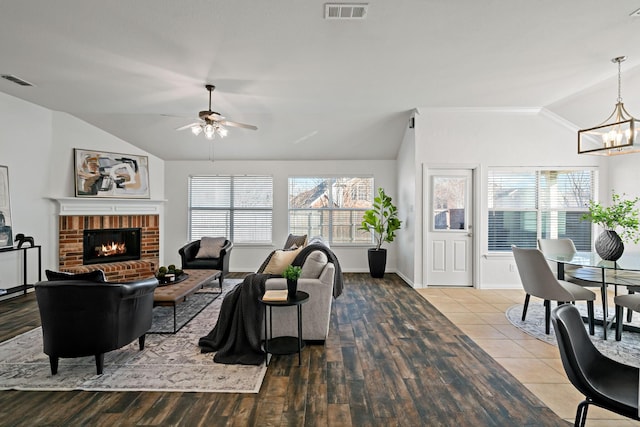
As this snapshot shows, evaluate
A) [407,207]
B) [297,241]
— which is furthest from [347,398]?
[407,207]

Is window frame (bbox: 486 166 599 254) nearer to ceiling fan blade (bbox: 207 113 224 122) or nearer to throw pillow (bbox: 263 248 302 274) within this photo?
throw pillow (bbox: 263 248 302 274)

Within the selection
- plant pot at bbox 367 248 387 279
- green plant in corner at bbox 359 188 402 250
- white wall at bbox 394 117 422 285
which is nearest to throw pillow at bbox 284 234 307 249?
green plant in corner at bbox 359 188 402 250

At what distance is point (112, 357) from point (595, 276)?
492cm

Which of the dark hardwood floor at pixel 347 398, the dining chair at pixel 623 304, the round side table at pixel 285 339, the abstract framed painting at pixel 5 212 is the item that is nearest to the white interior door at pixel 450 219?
the dining chair at pixel 623 304

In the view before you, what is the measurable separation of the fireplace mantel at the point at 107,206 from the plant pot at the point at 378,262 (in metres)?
4.48

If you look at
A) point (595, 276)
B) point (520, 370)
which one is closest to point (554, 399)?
point (520, 370)

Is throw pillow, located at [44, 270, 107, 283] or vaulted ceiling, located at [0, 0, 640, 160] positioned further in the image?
vaulted ceiling, located at [0, 0, 640, 160]

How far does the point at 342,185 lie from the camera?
7289 millimetres

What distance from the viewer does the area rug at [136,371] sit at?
2.52 m

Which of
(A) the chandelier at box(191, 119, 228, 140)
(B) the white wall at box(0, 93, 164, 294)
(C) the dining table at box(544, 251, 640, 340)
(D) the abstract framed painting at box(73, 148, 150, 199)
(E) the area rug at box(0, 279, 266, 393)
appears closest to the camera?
(E) the area rug at box(0, 279, 266, 393)

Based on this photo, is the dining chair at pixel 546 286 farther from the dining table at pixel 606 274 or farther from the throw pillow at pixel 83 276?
the throw pillow at pixel 83 276

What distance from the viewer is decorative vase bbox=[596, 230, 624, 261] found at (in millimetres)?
3477

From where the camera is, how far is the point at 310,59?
12.0 feet

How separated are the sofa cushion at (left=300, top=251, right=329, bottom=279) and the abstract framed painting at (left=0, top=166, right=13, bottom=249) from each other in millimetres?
4442
